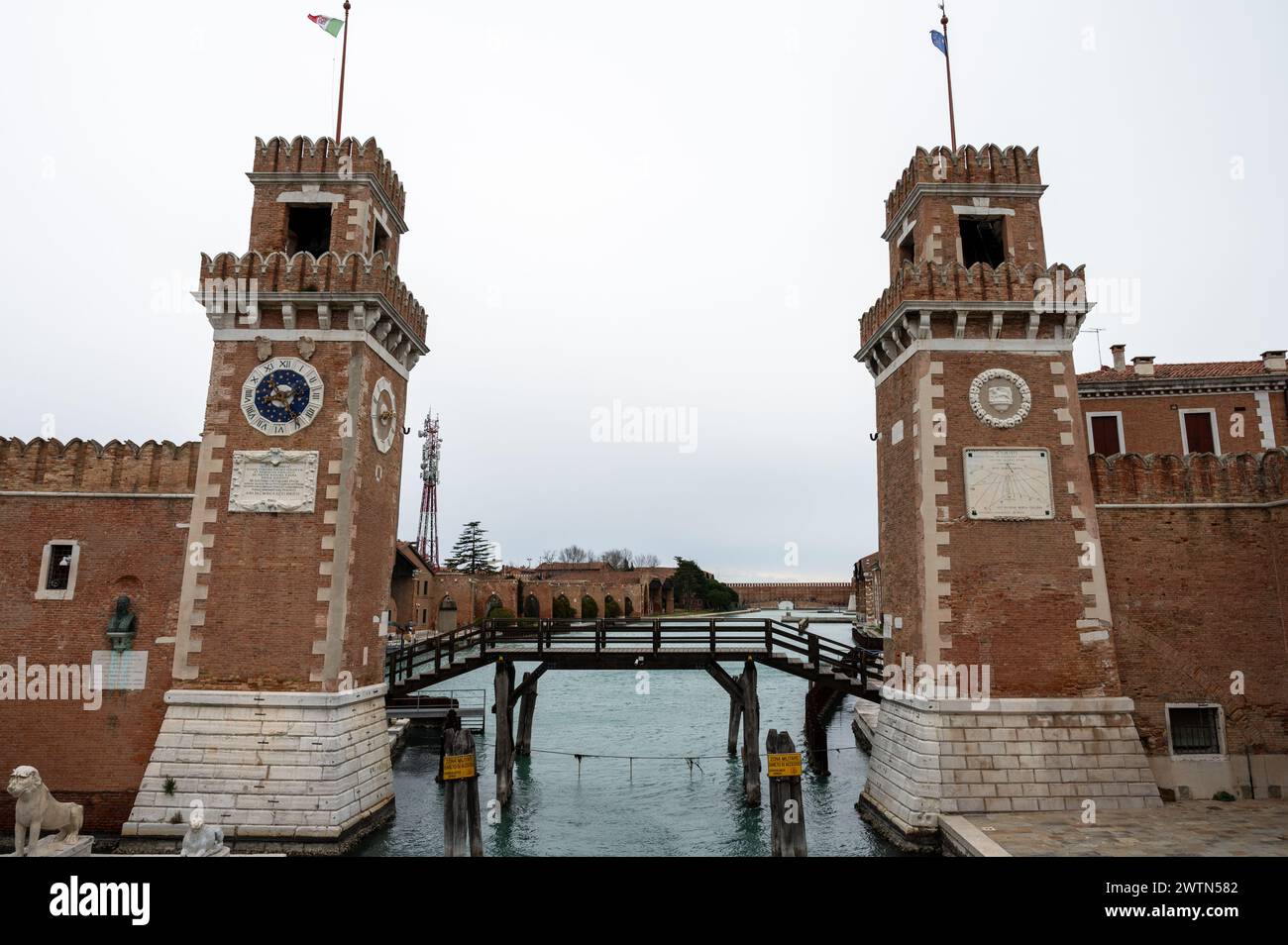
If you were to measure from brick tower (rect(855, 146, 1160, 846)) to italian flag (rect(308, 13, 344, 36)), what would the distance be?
14.9 metres

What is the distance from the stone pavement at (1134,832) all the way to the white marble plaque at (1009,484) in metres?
6.02

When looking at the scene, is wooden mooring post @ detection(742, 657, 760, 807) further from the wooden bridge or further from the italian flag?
the italian flag

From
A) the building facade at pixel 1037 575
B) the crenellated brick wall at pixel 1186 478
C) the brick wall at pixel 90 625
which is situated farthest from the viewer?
the crenellated brick wall at pixel 1186 478

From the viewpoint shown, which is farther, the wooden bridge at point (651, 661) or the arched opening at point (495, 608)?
the arched opening at point (495, 608)

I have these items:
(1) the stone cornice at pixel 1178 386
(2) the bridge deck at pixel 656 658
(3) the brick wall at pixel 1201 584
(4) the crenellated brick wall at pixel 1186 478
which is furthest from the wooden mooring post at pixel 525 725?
(1) the stone cornice at pixel 1178 386

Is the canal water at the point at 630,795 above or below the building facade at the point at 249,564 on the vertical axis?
below

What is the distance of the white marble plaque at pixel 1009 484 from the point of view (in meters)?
16.0

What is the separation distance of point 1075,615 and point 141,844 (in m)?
19.6

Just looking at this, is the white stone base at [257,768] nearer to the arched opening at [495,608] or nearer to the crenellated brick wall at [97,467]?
the crenellated brick wall at [97,467]

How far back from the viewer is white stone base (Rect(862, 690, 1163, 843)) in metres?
Result: 14.6

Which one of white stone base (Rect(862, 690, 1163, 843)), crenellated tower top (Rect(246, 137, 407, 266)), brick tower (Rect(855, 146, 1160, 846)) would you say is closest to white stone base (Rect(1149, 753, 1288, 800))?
white stone base (Rect(862, 690, 1163, 843))

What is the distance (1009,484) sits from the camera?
16125 millimetres

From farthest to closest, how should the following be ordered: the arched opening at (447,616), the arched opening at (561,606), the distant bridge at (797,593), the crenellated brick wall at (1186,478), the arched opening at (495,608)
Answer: the distant bridge at (797,593)
the arched opening at (561,606)
the arched opening at (495,608)
the arched opening at (447,616)
the crenellated brick wall at (1186,478)

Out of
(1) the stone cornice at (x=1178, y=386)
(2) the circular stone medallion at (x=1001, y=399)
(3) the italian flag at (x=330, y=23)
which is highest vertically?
(3) the italian flag at (x=330, y=23)
